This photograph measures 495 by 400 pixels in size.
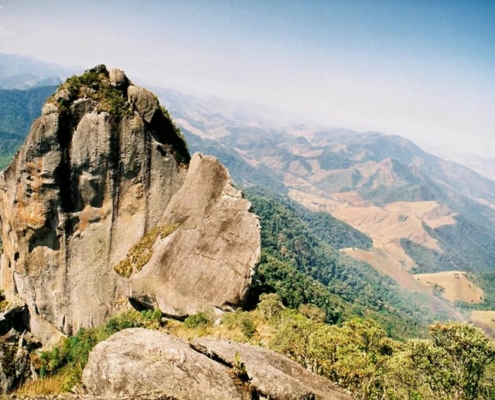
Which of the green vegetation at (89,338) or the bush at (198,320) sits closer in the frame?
the bush at (198,320)

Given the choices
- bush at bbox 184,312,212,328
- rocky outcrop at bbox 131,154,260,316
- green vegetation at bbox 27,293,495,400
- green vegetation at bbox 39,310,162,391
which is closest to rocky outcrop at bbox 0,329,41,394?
green vegetation at bbox 27,293,495,400

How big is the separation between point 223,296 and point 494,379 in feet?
80.4

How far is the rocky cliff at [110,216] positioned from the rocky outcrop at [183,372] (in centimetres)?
2012

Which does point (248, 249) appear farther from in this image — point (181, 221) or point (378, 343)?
point (378, 343)

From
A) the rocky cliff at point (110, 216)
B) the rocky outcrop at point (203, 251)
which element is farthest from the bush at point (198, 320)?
the rocky cliff at point (110, 216)

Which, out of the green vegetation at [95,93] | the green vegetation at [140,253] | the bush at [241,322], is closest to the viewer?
the bush at [241,322]

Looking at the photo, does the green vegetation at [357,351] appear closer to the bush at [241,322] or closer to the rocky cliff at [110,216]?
the bush at [241,322]

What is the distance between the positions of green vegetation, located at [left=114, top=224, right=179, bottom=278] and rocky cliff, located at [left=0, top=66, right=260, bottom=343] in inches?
4.3

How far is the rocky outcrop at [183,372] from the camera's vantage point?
8961mm

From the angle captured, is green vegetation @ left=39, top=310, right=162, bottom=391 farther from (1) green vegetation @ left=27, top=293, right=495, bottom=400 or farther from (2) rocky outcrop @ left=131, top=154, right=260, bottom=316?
(2) rocky outcrop @ left=131, top=154, right=260, bottom=316

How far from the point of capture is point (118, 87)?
121 feet

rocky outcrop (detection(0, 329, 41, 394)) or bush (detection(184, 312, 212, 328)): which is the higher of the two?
rocky outcrop (detection(0, 329, 41, 394))

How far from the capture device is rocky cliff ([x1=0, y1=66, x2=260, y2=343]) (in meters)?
33.1

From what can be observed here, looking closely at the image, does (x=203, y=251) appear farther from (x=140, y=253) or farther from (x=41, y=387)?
(x=41, y=387)
